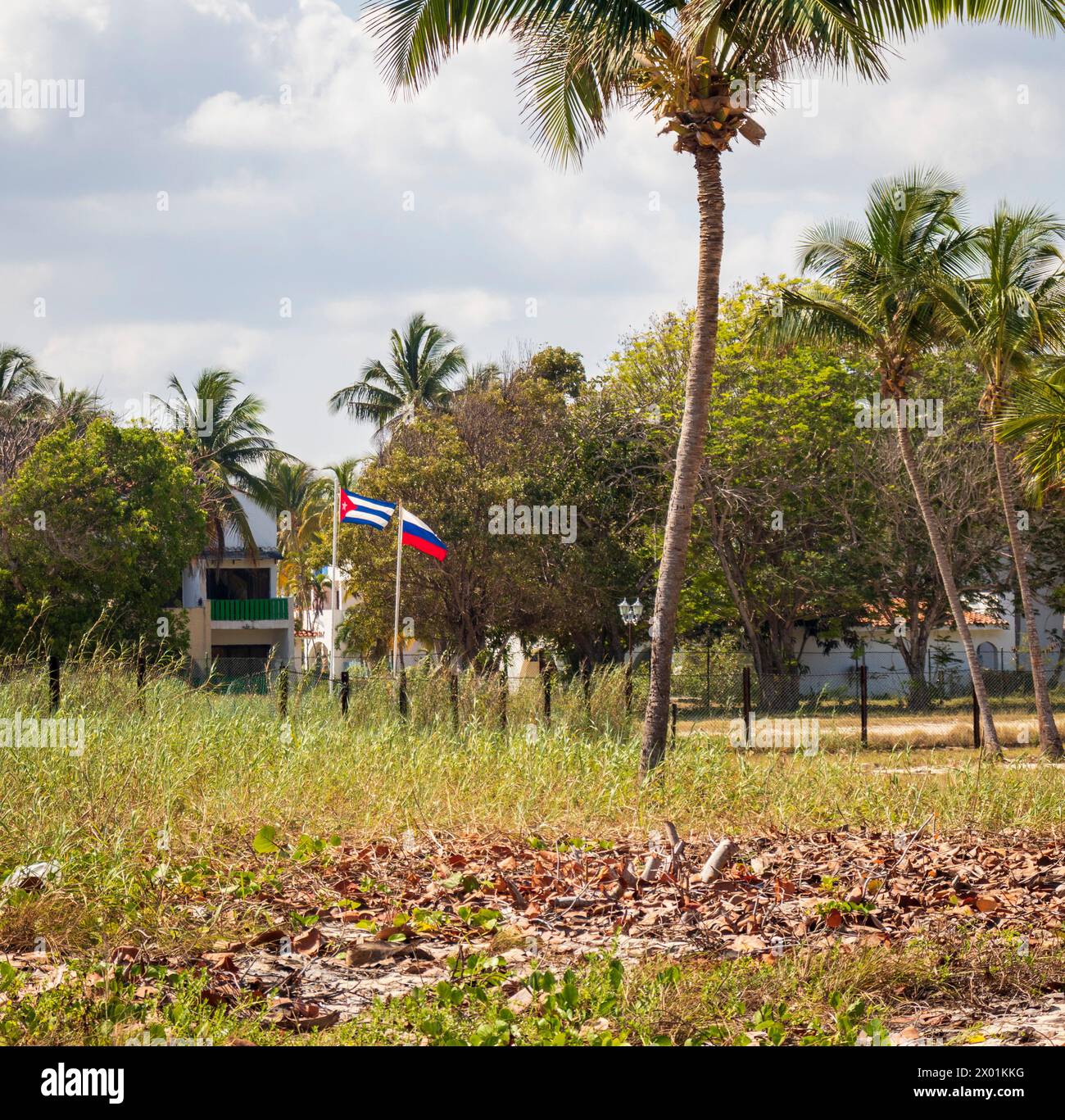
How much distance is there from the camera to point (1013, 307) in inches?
705

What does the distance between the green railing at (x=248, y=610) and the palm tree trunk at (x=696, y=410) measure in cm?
3296

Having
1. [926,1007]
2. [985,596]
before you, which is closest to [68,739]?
[926,1007]

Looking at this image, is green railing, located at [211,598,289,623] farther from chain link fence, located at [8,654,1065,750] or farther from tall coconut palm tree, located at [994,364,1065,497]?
tall coconut palm tree, located at [994,364,1065,497]

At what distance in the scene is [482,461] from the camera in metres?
33.6

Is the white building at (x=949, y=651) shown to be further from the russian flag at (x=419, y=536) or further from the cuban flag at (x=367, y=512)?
the cuban flag at (x=367, y=512)

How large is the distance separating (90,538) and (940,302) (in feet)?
66.9

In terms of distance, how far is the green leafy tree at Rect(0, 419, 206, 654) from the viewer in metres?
27.4

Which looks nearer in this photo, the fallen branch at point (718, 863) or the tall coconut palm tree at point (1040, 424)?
the fallen branch at point (718, 863)

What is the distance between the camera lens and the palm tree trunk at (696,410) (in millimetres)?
10938

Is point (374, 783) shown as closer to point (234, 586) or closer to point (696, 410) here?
point (696, 410)

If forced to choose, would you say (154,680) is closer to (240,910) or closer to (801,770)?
(240,910)

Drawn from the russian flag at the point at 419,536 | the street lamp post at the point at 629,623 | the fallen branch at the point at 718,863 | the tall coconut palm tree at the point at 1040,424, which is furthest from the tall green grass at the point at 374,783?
the russian flag at the point at 419,536

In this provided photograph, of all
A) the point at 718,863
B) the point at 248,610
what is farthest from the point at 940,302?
the point at 248,610
